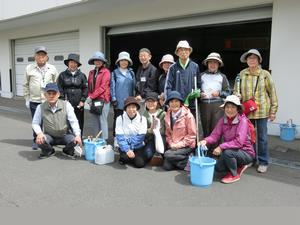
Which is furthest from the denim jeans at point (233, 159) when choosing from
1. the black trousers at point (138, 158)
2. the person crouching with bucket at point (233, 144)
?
the black trousers at point (138, 158)

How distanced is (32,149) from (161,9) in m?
4.77

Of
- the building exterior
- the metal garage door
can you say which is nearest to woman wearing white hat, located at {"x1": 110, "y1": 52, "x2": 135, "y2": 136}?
the building exterior

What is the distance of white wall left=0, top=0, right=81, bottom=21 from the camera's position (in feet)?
33.1

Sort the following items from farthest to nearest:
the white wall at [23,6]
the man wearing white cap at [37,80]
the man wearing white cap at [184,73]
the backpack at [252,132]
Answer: the white wall at [23,6]
the man wearing white cap at [37,80]
the man wearing white cap at [184,73]
the backpack at [252,132]

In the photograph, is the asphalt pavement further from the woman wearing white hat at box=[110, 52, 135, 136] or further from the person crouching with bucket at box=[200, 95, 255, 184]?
the woman wearing white hat at box=[110, 52, 135, 136]

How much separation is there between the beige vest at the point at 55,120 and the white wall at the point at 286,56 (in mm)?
4218

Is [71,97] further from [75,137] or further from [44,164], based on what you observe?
[44,164]

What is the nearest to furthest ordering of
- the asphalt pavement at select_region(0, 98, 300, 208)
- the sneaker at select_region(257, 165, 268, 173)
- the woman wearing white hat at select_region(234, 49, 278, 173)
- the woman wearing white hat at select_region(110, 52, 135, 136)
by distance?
the asphalt pavement at select_region(0, 98, 300, 208) → the woman wearing white hat at select_region(234, 49, 278, 173) → the sneaker at select_region(257, 165, 268, 173) → the woman wearing white hat at select_region(110, 52, 135, 136)

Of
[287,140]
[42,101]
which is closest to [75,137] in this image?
[42,101]

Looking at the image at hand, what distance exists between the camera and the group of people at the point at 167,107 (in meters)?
4.57

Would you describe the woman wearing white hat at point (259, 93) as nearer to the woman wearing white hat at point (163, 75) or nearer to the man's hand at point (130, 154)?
the woman wearing white hat at point (163, 75)

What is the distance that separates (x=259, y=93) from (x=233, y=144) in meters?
0.84

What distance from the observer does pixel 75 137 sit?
5383 millimetres

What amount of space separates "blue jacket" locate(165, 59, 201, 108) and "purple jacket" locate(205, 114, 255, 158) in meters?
0.66
